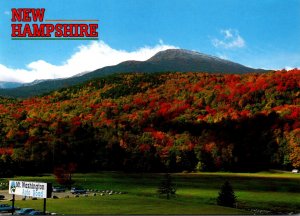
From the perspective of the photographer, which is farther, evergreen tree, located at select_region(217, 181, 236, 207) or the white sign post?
evergreen tree, located at select_region(217, 181, 236, 207)

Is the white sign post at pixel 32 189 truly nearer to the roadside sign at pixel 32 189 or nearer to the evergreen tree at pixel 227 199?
the roadside sign at pixel 32 189

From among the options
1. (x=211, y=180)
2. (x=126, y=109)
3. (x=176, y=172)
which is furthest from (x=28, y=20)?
(x=126, y=109)

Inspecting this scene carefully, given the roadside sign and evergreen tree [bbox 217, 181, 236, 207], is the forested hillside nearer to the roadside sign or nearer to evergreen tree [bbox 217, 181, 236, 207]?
evergreen tree [bbox 217, 181, 236, 207]

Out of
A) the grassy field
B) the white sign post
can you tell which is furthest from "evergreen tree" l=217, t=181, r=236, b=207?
the white sign post

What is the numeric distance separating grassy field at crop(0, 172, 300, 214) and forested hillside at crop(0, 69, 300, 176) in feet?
22.7

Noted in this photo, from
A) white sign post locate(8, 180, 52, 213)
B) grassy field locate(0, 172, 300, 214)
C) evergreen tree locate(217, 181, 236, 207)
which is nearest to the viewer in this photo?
white sign post locate(8, 180, 52, 213)

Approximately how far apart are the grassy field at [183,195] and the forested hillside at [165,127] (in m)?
6.91

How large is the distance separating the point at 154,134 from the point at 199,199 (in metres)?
49.9

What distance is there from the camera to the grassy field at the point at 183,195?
1642 inches

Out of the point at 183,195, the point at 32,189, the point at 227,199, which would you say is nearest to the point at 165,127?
the point at 183,195

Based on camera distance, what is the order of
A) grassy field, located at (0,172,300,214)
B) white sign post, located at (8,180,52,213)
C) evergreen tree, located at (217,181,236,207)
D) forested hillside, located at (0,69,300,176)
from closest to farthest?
white sign post, located at (8,180,52,213)
grassy field, located at (0,172,300,214)
evergreen tree, located at (217,181,236,207)
forested hillside, located at (0,69,300,176)

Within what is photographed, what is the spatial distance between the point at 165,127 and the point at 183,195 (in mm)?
53834

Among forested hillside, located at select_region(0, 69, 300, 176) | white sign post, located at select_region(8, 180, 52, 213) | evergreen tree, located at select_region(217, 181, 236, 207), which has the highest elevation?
forested hillside, located at select_region(0, 69, 300, 176)

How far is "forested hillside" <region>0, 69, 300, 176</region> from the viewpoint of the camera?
3615 inches
